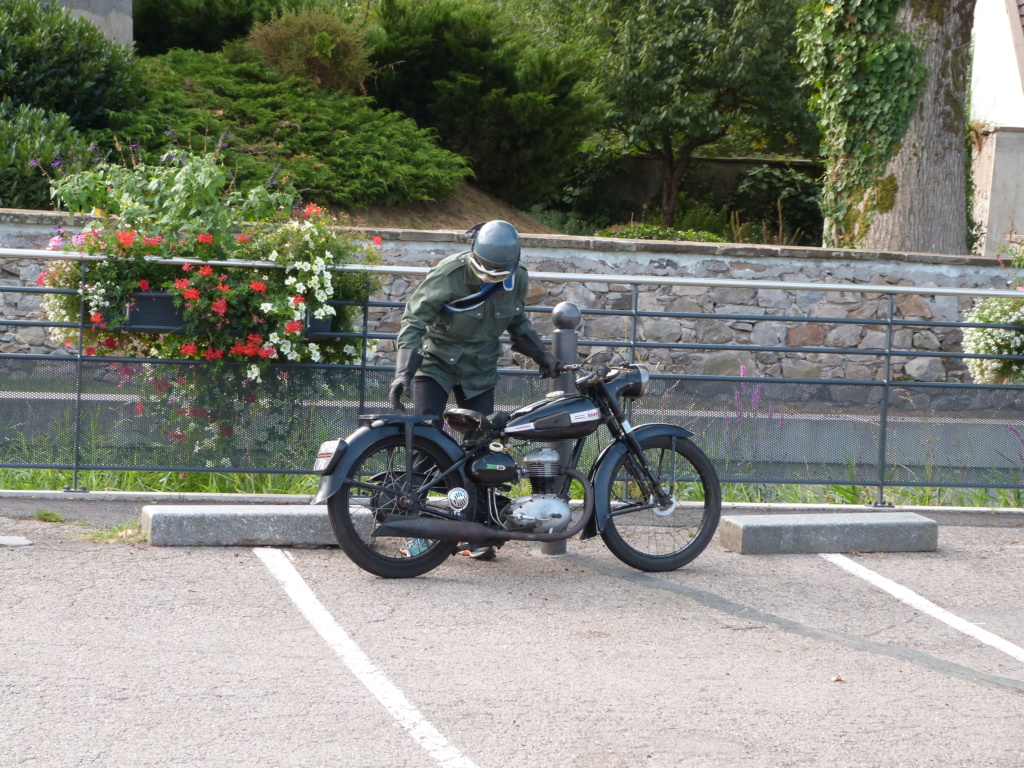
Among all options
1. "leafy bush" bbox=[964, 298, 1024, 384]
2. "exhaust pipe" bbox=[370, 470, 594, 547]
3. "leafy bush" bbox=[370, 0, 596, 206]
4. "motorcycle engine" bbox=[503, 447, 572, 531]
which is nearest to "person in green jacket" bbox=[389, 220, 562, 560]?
"exhaust pipe" bbox=[370, 470, 594, 547]

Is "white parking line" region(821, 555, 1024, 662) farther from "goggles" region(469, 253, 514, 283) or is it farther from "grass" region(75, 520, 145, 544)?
"grass" region(75, 520, 145, 544)

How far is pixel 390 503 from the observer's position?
574cm

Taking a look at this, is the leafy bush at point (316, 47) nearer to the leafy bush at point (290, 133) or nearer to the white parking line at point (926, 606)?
the leafy bush at point (290, 133)

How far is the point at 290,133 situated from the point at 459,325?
10.0m

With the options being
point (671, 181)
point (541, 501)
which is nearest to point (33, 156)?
point (541, 501)

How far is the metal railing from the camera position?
6.94 m

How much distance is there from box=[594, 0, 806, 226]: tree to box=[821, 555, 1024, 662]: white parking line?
619 inches

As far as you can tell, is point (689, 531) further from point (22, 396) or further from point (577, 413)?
point (22, 396)

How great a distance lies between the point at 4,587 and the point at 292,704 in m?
2.00

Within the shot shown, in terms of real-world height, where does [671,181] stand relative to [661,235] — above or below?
above

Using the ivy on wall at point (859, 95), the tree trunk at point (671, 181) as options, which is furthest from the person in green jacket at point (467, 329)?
the tree trunk at point (671, 181)

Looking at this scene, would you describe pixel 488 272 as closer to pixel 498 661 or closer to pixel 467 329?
pixel 467 329

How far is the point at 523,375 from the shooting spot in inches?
284

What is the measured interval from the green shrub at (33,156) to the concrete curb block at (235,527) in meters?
6.85
